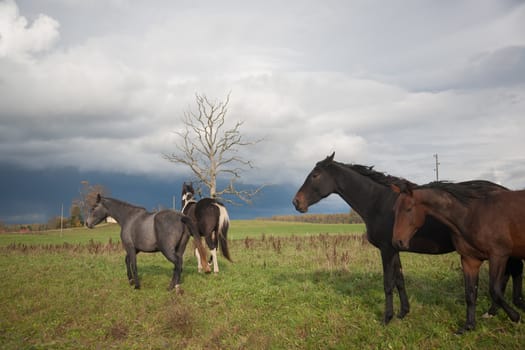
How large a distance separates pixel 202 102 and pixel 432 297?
72.3 feet

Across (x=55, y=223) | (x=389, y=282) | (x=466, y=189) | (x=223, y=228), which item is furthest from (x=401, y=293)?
(x=55, y=223)

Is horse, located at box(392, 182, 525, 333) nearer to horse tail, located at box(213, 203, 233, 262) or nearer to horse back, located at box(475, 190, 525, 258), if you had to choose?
horse back, located at box(475, 190, 525, 258)

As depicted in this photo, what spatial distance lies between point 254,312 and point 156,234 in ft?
14.1

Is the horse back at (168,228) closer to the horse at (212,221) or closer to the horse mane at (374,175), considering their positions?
the horse at (212,221)

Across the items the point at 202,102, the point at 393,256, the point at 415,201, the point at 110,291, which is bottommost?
the point at 110,291

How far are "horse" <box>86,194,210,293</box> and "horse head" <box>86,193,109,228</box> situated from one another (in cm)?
65

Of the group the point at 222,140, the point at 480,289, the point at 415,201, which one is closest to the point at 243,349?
the point at 415,201

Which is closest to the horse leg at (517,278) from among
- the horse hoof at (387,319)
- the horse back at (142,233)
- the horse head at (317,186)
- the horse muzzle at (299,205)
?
the horse hoof at (387,319)

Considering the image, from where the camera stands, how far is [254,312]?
7.50m

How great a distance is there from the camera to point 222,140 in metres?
26.4

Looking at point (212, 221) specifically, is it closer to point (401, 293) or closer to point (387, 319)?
point (401, 293)

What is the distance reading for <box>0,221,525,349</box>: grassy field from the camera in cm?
582

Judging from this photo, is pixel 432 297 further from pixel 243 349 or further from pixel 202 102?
pixel 202 102

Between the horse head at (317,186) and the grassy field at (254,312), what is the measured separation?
2115 millimetres
